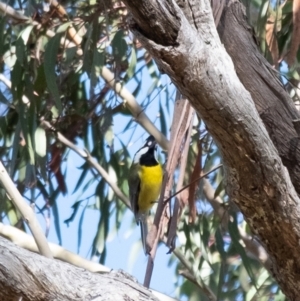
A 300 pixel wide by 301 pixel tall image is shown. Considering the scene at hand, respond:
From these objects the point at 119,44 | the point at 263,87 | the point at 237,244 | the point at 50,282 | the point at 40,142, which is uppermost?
the point at 119,44

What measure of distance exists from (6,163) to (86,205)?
0.36 meters

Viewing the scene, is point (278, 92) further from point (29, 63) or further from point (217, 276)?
point (217, 276)

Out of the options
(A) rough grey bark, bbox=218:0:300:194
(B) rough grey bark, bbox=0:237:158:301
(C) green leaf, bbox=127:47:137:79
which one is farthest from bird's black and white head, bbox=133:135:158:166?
(B) rough grey bark, bbox=0:237:158:301

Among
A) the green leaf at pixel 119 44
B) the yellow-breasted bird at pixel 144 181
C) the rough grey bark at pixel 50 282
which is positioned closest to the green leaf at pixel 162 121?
the yellow-breasted bird at pixel 144 181

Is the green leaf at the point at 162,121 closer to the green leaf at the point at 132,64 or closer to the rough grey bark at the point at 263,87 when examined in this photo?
the green leaf at the point at 132,64

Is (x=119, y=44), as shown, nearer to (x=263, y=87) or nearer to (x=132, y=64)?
(x=132, y=64)

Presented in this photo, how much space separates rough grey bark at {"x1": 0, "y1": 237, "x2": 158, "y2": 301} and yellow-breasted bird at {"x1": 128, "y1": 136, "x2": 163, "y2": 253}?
230 centimetres

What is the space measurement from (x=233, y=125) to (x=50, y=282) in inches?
14.2

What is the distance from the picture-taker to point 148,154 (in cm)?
379

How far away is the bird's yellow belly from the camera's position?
12.2 ft

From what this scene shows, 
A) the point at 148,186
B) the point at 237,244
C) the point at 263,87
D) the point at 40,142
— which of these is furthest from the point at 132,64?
the point at 263,87

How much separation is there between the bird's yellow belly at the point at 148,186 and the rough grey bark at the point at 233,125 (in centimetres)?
219

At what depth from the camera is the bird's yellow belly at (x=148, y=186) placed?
147 inches

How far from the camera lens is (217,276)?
3596mm
